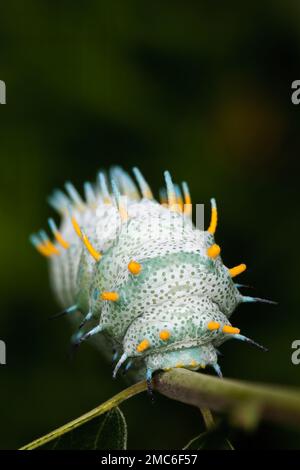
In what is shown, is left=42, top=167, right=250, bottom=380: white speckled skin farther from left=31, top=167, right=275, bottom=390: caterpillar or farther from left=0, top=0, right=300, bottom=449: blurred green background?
left=0, top=0, right=300, bottom=449: blurred green background

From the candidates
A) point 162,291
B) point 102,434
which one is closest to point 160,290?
point 162,291

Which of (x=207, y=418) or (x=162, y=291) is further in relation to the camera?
(x=162, y=291)

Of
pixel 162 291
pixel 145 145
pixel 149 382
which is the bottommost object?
pixel 149 382

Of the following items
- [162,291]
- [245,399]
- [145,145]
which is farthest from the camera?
[145,145]

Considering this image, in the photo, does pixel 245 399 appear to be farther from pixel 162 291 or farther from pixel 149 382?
pixel 162 291

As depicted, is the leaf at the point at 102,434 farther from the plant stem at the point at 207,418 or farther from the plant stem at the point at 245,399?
the plant stem at the point at 245,399

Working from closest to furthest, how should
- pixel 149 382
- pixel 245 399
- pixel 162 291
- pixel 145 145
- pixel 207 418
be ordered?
pixel 245 399 → pixel 207 418 → pixel 149 382 → pixel 162 291 → pixel 145 145

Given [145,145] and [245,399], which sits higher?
[145,145]

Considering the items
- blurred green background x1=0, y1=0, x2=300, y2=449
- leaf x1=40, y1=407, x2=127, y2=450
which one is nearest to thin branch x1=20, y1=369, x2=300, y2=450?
leaf x1=40, y1=407, x2=127, y2=450
